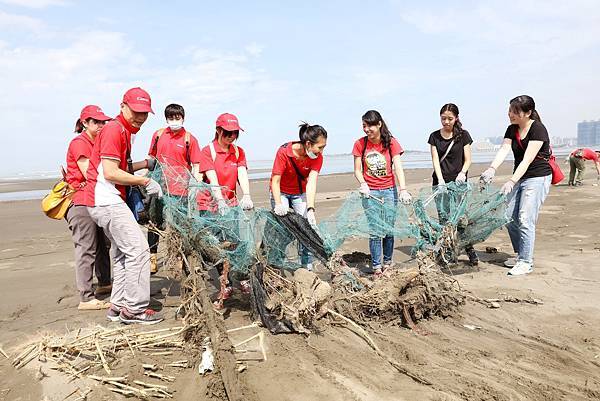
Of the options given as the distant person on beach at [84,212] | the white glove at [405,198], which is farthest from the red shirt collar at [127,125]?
the white glove at [405,198]

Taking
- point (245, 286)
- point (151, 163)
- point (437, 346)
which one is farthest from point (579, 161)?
point (151, 163)

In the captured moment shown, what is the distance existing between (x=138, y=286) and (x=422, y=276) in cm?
244

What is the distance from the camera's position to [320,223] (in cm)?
483

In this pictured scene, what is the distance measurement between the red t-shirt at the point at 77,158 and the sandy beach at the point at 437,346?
1.17 metres

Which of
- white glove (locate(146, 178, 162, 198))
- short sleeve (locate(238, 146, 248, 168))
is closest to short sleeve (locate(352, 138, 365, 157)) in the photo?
short sleeve (locate(238, 146, 248, 168))

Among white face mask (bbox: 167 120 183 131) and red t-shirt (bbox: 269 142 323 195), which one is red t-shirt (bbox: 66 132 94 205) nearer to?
white face mask (bbox: 167 120 183 131)

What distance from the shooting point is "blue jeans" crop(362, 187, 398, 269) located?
194 inches

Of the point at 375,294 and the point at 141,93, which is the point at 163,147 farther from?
the point at 375,294

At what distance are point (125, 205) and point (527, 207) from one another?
434 cm

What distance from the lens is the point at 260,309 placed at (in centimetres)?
371

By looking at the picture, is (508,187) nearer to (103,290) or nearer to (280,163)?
(280,163)

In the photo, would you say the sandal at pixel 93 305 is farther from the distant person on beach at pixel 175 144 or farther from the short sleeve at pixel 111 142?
the short sleeve at pixel 111 142

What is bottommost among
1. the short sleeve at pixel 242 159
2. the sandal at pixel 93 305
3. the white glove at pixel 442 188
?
the sandal at pixel 93 305

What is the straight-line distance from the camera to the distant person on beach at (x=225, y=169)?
423 centimetres
